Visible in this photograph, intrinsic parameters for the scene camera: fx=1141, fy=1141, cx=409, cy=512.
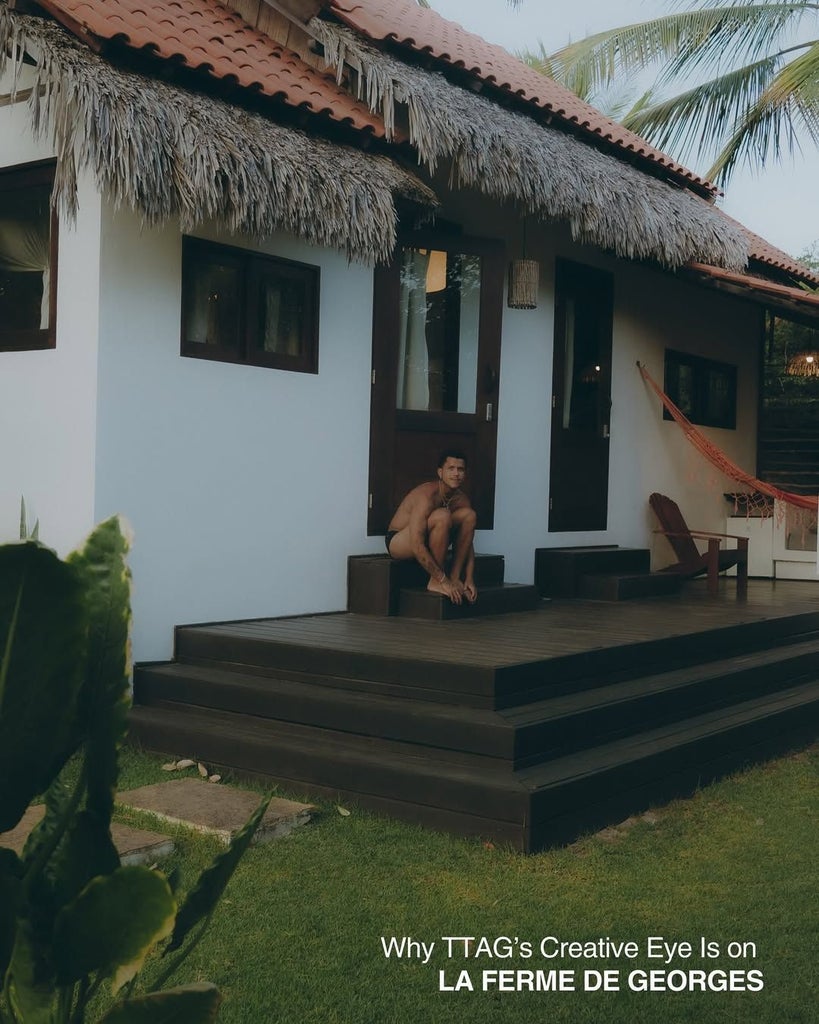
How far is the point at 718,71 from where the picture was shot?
41.9 feet

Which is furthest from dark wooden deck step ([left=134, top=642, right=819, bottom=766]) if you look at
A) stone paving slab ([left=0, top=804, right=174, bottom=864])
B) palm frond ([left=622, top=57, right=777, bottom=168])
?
palm frond ([left=622, top=57, right=777, bottom=168])

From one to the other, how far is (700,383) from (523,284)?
3188 millimetres

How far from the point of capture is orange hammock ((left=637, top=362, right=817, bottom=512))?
26.1 feet

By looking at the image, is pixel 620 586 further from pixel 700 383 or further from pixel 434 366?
pixel 700 383

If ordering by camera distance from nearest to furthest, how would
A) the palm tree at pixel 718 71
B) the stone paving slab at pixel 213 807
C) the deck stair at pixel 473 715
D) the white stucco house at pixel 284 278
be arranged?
1. the stone paving slab at pixel 213 807
2. the deck stair at pixel 473 715
3. the white stucco house at pixel 284 278
4. the palm tree at pixel 718 71

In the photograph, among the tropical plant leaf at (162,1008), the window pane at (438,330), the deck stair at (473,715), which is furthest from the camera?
the window pane at (438,330)

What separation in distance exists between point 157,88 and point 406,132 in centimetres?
Answer: 153

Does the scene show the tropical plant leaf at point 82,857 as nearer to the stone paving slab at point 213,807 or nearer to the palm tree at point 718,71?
the stone paving slab at point 213,807

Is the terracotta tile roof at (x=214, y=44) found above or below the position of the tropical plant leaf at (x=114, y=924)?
above

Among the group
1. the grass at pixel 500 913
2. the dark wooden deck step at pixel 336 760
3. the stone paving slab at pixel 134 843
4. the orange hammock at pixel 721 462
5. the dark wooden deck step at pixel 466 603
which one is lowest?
the grass at pixel 500 913

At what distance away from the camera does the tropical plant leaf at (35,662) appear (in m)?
1.04

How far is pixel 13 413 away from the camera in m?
5.53

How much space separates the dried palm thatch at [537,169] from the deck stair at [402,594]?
2.16m

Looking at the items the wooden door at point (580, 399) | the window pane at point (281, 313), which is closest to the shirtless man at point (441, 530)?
the window pane at point (281, 313)
